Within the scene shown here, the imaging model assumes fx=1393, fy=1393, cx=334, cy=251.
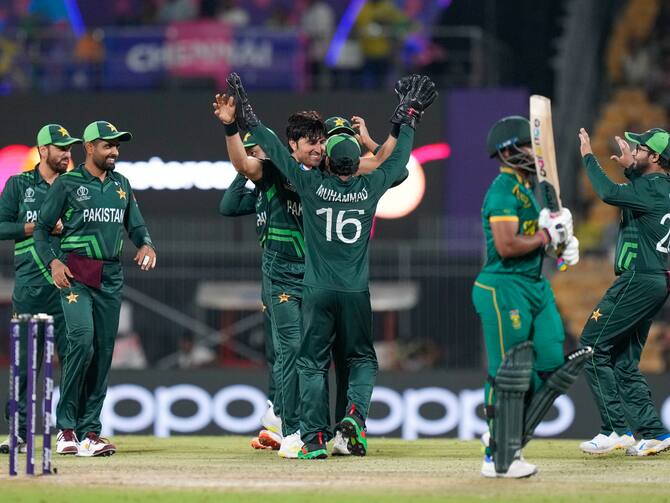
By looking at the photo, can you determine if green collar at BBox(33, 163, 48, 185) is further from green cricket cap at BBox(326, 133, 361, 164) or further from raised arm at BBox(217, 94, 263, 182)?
green cricket cap at BBox(326, 133, 361, 164)

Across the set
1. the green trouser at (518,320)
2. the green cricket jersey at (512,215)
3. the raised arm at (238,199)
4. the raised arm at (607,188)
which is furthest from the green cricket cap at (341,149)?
the raised arm at (607,188)

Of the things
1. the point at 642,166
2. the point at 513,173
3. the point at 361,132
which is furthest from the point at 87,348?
the point at 642,166

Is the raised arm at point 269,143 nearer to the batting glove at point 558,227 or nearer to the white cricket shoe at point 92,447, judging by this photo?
the batting glove at point 558,227

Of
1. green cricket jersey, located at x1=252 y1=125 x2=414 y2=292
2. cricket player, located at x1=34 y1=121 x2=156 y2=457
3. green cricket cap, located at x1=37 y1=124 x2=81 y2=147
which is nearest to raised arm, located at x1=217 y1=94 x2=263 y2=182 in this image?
green cricket jersey, located at x1=252 y1=125 x2=414 y2=292

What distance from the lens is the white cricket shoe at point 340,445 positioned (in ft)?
31.7

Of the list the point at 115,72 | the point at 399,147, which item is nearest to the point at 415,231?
the point at 115,72

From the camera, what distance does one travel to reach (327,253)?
369 inches

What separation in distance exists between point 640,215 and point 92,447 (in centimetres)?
423

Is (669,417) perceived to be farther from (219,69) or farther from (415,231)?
(219,69)

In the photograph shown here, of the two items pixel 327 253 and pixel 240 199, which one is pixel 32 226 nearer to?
pixel 240 199

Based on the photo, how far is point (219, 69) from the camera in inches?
744

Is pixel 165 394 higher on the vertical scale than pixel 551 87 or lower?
lower

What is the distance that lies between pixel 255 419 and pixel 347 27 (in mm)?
7077

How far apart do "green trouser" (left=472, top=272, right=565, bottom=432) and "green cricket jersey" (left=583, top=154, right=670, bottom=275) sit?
1711 mm
